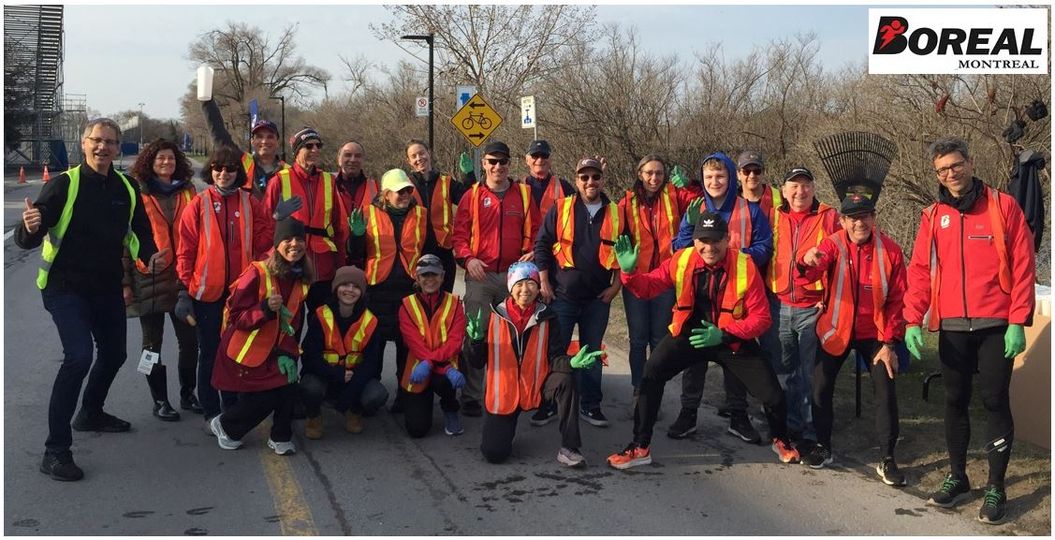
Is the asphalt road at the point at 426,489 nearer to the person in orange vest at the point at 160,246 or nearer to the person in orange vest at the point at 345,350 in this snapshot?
the person in orange vest at the point at 345,350

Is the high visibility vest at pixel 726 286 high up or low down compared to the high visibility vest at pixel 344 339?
up

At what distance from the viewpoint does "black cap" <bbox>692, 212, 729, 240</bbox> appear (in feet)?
17.9

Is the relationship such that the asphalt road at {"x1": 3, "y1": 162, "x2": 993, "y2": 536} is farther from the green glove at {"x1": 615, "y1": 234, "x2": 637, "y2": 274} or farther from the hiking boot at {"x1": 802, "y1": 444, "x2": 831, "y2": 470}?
the green glove at {"x1": 615, "y1": 234, "x2": 637, "y2": 274}

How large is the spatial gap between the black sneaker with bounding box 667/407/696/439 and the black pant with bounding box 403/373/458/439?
148 centimetres

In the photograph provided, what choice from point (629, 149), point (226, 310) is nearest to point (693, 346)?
point (226, 310)

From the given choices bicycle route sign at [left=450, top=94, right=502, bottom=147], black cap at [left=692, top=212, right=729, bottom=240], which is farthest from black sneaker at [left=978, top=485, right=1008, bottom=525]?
bicycle route sign at [left=450, top=94, right=502, bottom=147]

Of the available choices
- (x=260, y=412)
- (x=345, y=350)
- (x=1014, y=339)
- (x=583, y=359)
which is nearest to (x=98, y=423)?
(x=260, y=412)

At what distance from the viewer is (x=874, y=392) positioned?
214 inches

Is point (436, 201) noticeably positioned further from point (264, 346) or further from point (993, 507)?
point (993, 507)

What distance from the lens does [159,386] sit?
6.44 metres

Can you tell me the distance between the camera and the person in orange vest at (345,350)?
6137 mm

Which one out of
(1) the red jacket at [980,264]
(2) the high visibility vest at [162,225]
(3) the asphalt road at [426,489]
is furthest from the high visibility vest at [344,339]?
(1) the red jacket at [980,264]

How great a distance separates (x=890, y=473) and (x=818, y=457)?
43 centimetres

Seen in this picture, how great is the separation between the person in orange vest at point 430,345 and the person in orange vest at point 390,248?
12.2 inches
